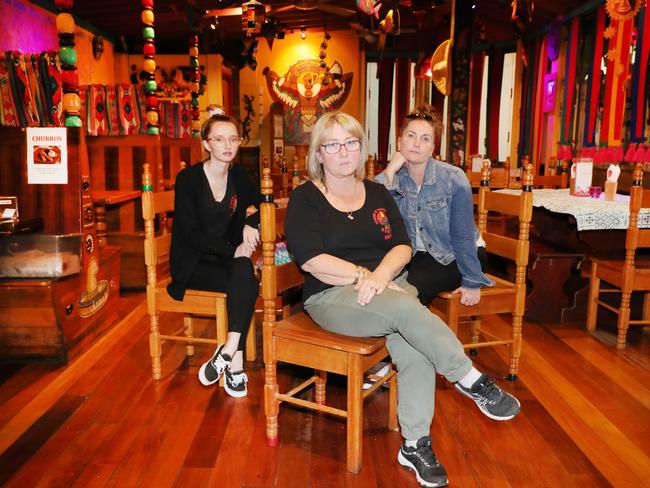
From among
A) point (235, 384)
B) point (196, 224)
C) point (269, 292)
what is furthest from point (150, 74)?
point (269, 292)

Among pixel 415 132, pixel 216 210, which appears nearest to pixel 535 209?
pixel 415 132

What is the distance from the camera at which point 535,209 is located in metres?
4.13

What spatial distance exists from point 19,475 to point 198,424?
2.21 ft

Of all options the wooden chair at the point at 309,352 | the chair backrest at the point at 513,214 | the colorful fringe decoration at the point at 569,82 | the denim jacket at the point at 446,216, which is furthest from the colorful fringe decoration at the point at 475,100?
the wooden chair at the point at 309,352

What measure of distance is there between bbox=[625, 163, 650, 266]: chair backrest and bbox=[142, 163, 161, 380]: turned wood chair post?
2534mm

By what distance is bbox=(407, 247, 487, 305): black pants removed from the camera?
102 inches

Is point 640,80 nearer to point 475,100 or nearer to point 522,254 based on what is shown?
Result: point 522,254

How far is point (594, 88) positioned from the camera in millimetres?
7004

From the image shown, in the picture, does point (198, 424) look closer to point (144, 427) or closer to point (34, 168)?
point (144, 427)

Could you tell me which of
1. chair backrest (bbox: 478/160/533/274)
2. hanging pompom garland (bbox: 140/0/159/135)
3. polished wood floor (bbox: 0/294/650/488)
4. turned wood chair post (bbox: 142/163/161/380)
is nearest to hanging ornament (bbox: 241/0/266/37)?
hanging pompom garland (bbox: 140/0/159/135)

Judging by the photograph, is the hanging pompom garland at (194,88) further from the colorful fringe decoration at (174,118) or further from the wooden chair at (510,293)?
the wooden chair at (510,293)

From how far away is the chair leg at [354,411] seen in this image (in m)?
1.93

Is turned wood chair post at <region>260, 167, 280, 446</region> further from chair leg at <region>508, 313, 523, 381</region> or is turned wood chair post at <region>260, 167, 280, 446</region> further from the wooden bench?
the wooden bench

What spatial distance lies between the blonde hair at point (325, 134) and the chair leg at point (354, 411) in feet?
2.36
